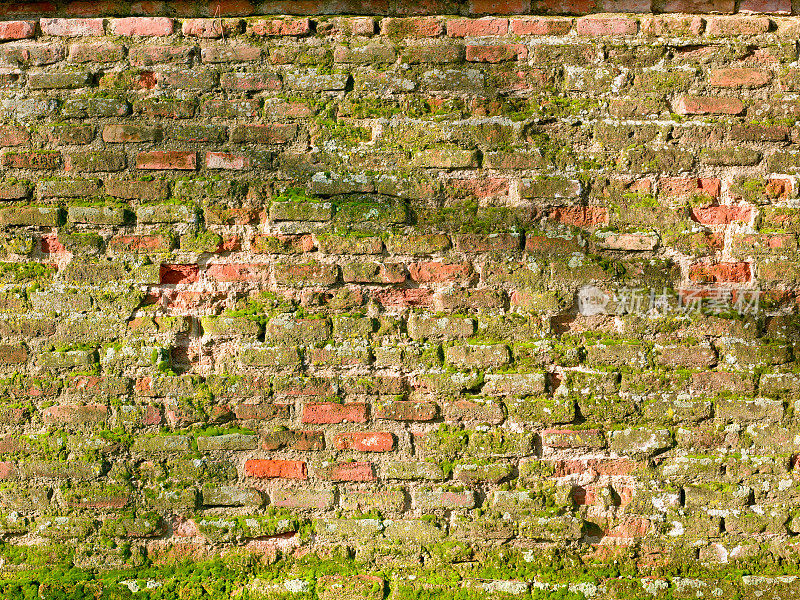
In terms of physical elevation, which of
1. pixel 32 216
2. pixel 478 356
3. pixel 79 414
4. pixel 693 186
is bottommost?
pixel 79 414

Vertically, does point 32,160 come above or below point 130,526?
above

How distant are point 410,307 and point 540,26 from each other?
3.17ft

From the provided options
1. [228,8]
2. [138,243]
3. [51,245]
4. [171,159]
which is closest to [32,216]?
[51,245]

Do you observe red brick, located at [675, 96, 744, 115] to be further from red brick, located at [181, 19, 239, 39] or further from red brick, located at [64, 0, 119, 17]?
red brick, located at [64, 0, 119, 17]

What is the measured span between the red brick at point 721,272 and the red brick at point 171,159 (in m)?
1.60

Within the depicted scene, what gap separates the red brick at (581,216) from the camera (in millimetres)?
1680

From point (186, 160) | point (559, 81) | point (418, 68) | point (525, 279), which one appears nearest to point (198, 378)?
point (186, 160)

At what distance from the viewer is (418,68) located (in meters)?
1.68

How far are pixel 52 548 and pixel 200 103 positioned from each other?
1475mm

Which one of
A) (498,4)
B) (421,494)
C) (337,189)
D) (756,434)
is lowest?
(421,494)

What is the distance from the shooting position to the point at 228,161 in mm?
1689

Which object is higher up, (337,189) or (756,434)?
(337,189)

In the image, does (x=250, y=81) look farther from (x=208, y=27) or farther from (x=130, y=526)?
(x=130, y=526)

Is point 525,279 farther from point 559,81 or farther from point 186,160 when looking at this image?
point 186,160
